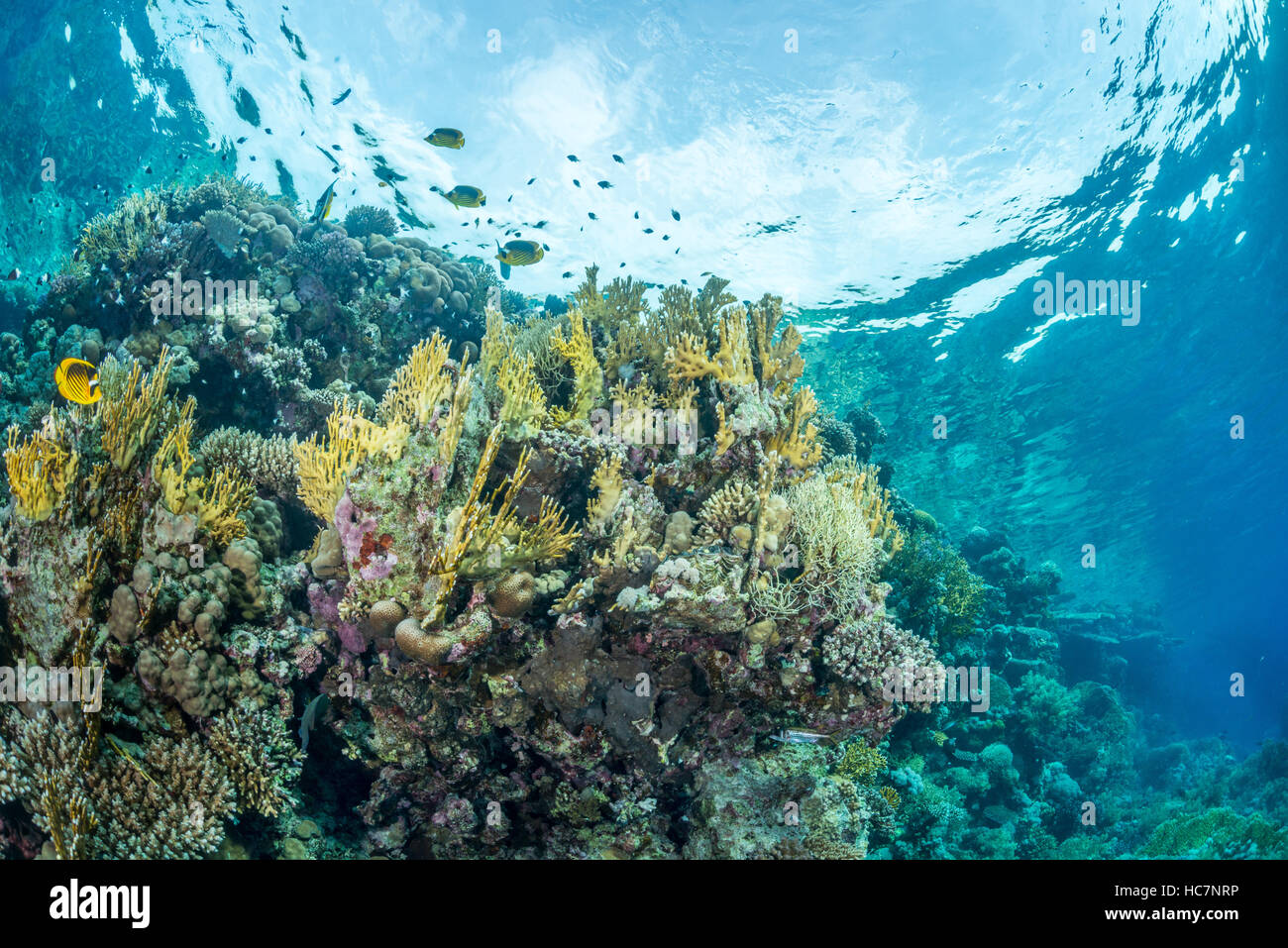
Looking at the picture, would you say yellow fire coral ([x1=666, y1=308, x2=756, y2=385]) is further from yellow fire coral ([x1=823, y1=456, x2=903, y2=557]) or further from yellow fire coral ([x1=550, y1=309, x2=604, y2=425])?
yellow fire coral ([x1=823, y1=456, x2=903, y2=557])

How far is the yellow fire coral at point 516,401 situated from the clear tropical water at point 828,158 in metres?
11.2

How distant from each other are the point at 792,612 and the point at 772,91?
Result: 43.4 ft

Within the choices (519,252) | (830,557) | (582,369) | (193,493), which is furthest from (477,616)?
(519,252)

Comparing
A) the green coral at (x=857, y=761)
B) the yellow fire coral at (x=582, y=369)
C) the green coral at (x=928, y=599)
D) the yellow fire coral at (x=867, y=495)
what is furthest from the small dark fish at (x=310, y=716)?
the green coral at (x=928, y=599)

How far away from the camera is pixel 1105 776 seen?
16312mm

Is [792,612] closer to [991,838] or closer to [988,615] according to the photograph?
[991,838]

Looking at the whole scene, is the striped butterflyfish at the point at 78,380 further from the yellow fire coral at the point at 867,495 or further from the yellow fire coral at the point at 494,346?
the yellow fire coral at the point at 867,495

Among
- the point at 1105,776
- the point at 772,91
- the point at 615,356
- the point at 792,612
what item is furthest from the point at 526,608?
the point at 1105,776

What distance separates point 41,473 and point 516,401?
11.3ft

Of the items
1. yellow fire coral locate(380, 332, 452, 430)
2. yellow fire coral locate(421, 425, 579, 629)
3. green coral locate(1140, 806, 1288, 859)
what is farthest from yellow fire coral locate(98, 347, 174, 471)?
green coral locate(1140, 806, 1288, 859)

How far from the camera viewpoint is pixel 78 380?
13.6 feet

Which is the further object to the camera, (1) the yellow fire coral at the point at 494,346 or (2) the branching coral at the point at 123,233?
(2) the branching coral at the point at 123,233

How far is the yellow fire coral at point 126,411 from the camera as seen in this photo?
442 centimetres

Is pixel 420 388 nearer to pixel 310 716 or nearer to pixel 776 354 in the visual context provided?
pixel 310 716
